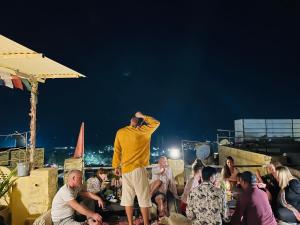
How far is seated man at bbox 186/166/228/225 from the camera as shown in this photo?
350 cm

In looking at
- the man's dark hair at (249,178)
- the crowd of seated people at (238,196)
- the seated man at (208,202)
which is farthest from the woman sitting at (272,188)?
the seated man at (208,202)

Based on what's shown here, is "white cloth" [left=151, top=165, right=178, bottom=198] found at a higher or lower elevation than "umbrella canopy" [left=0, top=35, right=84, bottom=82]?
lower

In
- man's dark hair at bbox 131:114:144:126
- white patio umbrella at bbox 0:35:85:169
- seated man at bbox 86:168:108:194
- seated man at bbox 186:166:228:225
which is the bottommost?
seated man at bbox 86:168:108:194

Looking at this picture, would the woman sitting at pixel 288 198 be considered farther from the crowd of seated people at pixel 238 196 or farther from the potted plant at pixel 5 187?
the potted plant at pixel 5 187

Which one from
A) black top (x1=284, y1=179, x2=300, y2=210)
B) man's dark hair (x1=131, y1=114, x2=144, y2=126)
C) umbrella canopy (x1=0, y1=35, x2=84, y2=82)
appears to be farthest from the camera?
umbrella canopy (x1=0, y1=35, x2=84, y2=82)

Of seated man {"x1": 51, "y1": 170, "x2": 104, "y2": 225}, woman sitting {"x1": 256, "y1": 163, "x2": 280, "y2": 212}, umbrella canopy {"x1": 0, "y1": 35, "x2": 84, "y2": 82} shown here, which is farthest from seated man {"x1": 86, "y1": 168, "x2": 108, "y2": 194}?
woman sitting {"x1": 256, "y1": 163, "x2": 280, "y2": 212}

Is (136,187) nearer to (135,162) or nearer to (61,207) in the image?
(135,162)

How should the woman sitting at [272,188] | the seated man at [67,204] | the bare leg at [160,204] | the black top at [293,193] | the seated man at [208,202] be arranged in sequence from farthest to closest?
the bare leg at [160,204] < the woman sitting at [272,188] < the black top at [293,193] < the seated man at [67,204] < the seated man at [208,202]

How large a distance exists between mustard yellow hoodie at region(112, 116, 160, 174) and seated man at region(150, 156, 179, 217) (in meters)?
1.23

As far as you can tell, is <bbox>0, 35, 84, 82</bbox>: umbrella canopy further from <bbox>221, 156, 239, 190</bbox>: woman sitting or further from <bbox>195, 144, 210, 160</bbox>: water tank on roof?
<bbox>195, 144, 210, 160</bbox>: water tank on roof

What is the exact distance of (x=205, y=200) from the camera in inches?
139

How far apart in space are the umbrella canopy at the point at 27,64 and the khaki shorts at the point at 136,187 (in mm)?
2778

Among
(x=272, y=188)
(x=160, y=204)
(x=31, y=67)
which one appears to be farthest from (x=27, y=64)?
(x=272, y=188)

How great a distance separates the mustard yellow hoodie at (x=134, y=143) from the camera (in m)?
4.57
